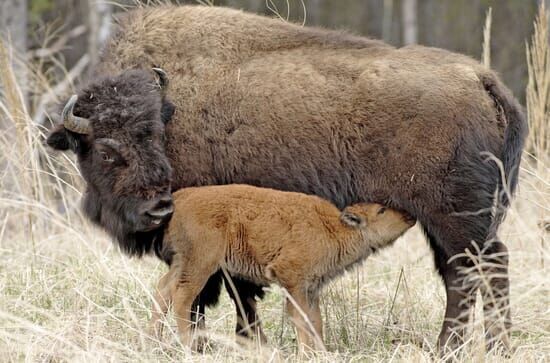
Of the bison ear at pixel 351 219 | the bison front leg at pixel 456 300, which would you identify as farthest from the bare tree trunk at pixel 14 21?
the bison front leg at pixel 456 300

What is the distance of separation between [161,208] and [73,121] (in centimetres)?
78

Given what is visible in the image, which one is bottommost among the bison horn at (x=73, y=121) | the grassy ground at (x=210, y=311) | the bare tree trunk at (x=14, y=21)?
the grassy ground at (x=210, y=311)

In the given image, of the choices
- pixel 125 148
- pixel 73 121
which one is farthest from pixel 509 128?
pixel 73 121

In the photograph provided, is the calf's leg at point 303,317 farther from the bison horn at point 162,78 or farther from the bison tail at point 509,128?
the bison horn at point 162,78

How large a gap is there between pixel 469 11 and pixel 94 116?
80.0 ft

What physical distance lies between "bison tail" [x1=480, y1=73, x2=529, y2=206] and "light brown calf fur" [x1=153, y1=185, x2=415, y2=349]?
0.77 meters

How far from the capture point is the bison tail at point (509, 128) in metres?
5.54

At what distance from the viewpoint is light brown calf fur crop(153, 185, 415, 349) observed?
5332 millimetres

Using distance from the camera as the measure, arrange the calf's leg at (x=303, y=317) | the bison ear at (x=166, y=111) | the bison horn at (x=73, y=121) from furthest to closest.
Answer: the bison ear at (x=166, y=111) → the bison horn at (x=73, y=121) → the calf's leg at (x=303, y=317)

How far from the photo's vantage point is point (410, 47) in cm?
596

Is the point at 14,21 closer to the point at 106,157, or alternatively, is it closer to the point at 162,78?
the point at 162,78

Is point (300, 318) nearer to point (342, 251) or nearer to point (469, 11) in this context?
point (342, 251)

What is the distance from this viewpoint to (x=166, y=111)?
5.74m

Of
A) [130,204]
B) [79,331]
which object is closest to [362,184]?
[130,204]
